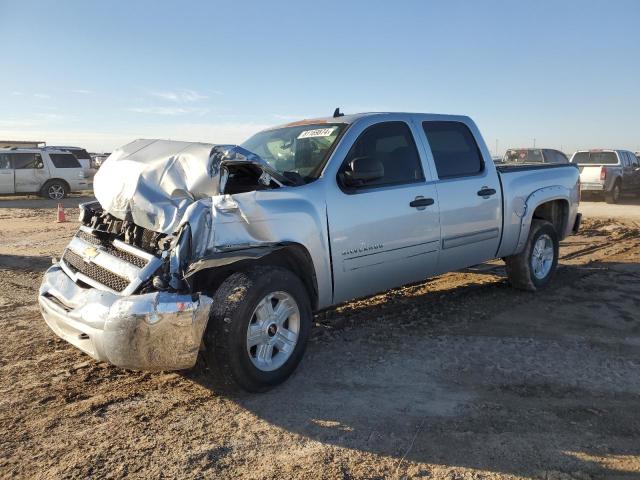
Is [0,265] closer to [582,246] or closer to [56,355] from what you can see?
[56,355]

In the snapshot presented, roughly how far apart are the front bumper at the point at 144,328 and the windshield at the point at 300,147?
156 centimetres

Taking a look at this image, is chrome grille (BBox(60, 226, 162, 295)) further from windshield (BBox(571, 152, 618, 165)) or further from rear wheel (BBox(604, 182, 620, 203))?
windshield (BBox(571, 152, 618, 165))

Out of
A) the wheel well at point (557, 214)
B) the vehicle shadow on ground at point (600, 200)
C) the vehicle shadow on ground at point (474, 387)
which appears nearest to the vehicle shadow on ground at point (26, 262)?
the vehicle shadow on ground at point (474, 387)

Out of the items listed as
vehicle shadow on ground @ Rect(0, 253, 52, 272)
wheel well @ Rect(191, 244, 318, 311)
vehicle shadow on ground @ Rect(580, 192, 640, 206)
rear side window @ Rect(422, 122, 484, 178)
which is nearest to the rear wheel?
Result: vehicle shadow on ground @ Rect(580, 192, 640, 206)

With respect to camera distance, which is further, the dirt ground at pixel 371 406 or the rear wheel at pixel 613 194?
the rear wheel at pixel 613 194

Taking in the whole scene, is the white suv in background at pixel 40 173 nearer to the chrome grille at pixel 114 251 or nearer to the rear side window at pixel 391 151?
the chrome grille at pixel 114 251

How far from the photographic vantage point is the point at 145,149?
443 cm

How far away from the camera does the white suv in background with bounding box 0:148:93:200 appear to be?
62.8 feet

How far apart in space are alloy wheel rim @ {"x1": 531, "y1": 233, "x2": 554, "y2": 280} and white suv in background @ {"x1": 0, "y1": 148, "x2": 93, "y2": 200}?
18.2 m

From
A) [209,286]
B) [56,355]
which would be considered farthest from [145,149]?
[56,355]

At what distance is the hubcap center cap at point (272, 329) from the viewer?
3824 mm

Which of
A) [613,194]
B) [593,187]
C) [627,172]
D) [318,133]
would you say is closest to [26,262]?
[318,133]

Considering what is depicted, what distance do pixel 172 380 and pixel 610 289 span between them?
534 cm

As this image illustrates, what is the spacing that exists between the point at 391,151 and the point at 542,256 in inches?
114
